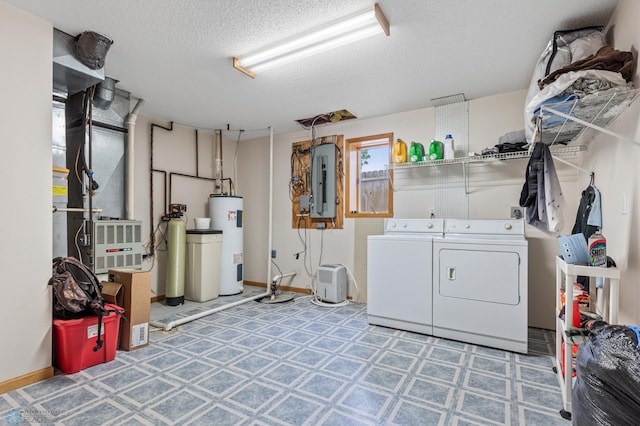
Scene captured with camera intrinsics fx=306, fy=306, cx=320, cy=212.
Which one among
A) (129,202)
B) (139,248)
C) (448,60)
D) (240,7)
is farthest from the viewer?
(129,202)

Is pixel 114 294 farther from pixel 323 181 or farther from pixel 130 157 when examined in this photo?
pixel 323 181

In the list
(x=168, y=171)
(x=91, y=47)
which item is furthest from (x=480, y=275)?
(x=168, y=171)

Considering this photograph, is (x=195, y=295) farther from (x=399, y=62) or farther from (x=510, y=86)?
(x=510, y=86)

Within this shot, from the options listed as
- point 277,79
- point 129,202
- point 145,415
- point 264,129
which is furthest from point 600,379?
point 264,129

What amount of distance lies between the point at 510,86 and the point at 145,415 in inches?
160

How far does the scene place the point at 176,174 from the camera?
4.49 meters

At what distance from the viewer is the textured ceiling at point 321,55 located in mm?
1996

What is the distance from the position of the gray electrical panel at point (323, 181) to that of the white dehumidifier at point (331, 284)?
0.77 m

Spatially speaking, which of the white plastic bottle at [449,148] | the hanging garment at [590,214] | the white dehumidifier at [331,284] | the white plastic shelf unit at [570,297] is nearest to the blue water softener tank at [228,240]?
the white dehumidifier at [331,284]

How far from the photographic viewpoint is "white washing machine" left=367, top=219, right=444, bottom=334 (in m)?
2.99

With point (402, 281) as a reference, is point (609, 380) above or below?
above

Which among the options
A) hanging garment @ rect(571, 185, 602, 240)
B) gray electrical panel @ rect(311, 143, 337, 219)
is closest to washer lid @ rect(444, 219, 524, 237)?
hanging garment @ rect(571, 185, 602, 240)

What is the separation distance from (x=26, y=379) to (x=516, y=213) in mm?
4301

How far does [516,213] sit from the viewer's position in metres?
3.20
